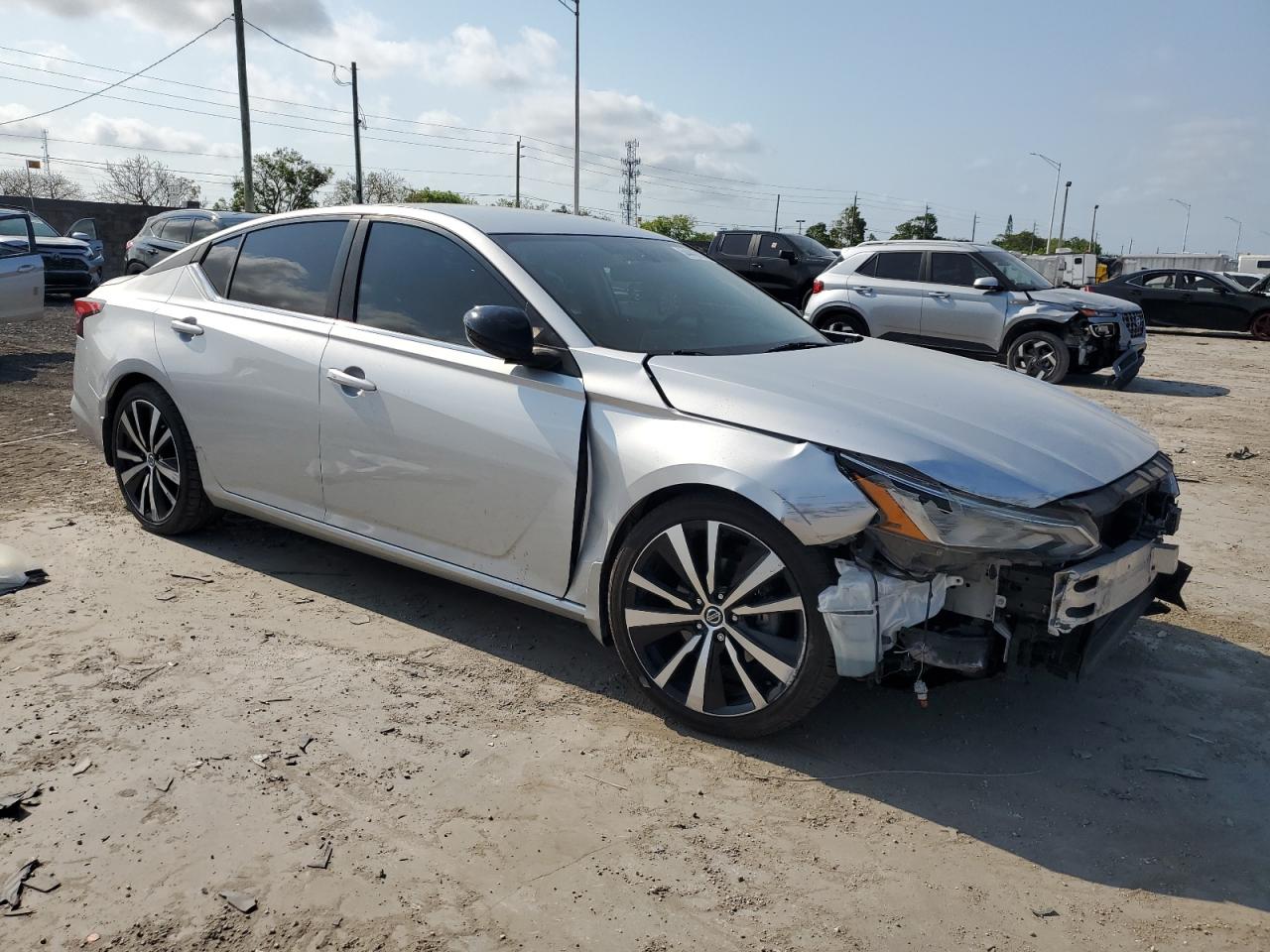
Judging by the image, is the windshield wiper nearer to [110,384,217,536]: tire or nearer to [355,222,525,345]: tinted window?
[355,222,525,345]: tinted window

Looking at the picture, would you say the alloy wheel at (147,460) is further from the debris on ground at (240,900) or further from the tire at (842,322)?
the tire at (842,322)

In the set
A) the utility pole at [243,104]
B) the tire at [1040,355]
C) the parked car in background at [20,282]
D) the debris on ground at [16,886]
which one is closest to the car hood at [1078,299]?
the tire at [1040,355]

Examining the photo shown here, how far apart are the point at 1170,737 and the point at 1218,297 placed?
69.0 feet

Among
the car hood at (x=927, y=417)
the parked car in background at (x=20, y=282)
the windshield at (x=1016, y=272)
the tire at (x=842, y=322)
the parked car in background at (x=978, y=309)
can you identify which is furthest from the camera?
the tire at (x=842, y=322)

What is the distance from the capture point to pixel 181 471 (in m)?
4.94

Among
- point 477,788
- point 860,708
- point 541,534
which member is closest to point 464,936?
point 477,788

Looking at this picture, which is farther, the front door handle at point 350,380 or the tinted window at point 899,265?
the tinted window at point 899,265

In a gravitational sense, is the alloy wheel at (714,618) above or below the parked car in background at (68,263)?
below

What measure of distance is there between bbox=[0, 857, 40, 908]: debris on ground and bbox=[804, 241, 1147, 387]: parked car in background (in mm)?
10965

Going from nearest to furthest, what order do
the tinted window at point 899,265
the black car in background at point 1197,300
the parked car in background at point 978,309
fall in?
the parked car in background at point 978,309 → the tinted window at point 899,265 → the black car in background at point 1197,300

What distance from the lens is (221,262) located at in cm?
496

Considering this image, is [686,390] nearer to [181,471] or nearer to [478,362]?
[478,362]

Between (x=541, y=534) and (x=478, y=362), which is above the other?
(x=478, y=362)

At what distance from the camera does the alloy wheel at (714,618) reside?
10.4 feet
